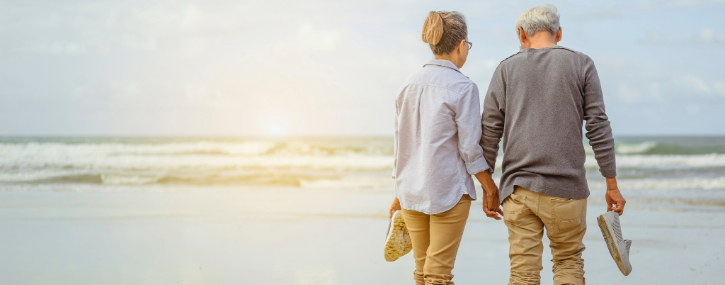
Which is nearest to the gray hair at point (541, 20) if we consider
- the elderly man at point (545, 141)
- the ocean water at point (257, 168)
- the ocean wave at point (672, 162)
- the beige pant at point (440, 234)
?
the elderly man at point (545, 141)

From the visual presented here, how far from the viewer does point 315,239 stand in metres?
4.52

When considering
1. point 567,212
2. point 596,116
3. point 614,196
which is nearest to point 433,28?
point 596,116

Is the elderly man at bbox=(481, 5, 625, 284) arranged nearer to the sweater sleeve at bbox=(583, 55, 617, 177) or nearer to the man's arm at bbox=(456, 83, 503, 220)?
the sweater sleeve at bbox=(583, 55, 617, 177)

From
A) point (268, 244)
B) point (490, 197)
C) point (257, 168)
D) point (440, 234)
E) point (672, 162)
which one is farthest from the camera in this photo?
point (672, 162)

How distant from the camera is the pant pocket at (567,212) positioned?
1.88 metres

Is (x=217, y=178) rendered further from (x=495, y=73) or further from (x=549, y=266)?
(x=495, y=73)

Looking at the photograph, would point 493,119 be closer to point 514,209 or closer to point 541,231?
point 514,209

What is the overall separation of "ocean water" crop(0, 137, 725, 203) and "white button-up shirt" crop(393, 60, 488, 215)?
23.4 ft

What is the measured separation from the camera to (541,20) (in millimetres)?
1985

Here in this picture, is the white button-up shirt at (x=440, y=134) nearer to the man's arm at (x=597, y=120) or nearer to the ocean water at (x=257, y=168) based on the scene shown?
the man's arm at (x=597, y=120)

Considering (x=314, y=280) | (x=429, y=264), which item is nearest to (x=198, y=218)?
(x=314, y=280)

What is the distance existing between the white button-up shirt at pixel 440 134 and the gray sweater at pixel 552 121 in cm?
16

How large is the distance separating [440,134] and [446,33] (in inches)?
15.1

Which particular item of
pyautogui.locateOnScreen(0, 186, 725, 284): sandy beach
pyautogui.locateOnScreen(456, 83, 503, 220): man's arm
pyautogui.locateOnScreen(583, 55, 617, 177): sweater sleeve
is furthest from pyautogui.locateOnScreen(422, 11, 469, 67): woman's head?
pyautogui.locateOnScreen(0, 186, 725, 284): sandy beach
